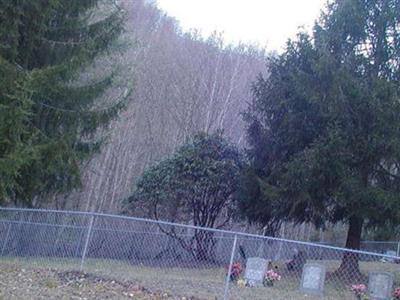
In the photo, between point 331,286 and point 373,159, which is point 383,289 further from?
point 373,159

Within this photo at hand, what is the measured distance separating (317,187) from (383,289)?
4.06 metres

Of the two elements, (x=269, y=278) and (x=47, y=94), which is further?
(x=47, y=94)

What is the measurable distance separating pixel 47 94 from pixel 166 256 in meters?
5.89

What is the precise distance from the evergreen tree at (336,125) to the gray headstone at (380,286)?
2690mm

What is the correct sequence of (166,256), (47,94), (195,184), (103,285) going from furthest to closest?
(195,184), (166,256), (47,94), (103,285)

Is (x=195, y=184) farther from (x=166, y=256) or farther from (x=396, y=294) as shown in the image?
(x=396, y=294)

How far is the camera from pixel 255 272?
12.9 m

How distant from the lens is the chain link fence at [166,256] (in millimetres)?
11773

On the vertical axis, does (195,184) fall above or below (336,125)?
below

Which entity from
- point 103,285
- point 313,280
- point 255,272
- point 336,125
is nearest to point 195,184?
point 336,125

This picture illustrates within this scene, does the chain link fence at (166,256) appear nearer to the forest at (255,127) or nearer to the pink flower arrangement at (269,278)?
the pink flower arrangement at (269,278)

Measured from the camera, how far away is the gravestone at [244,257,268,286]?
1275cm

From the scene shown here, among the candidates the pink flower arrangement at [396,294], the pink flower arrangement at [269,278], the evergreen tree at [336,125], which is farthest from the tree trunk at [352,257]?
the pink flower arrangement at [269,278]

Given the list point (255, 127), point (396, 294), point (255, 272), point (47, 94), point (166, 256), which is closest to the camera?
point (396, 294)
